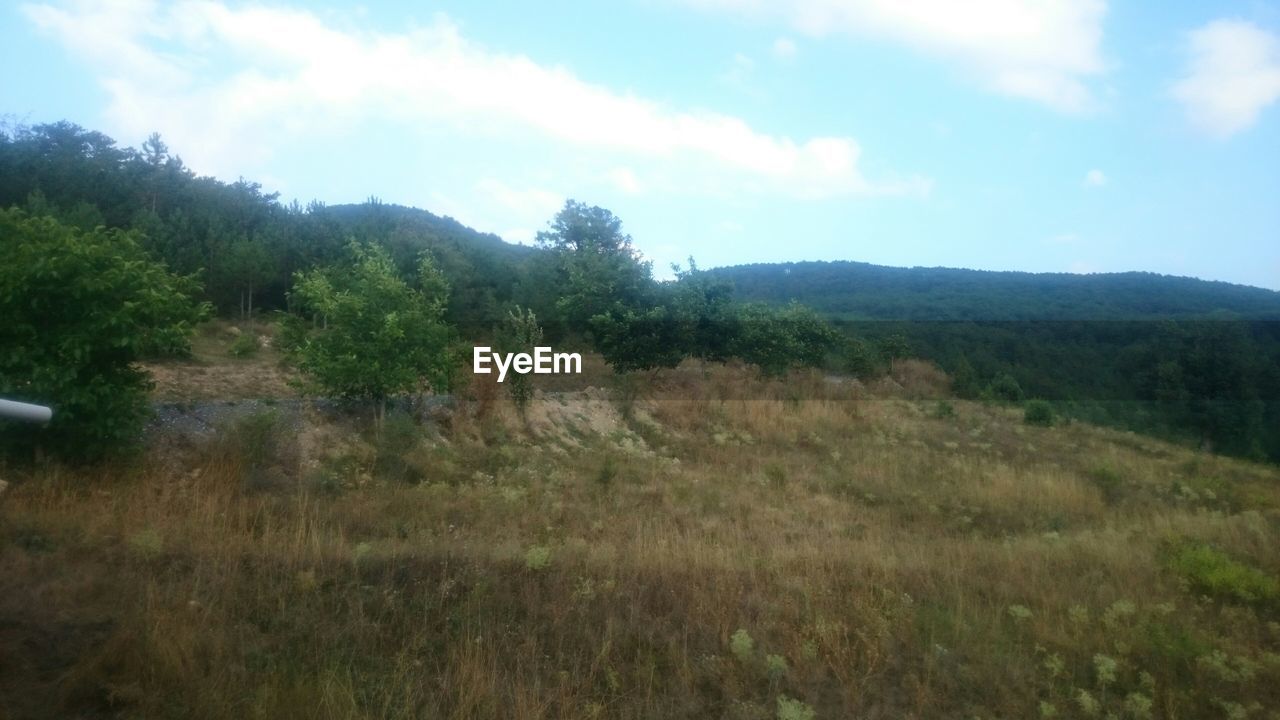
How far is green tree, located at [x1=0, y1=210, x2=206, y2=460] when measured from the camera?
7.70m

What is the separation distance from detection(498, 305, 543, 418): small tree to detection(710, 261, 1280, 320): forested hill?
846 cm

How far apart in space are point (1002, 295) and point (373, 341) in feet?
69.0

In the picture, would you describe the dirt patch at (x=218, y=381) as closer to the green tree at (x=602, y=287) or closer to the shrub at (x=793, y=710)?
the green tree at (x=602, y=287)

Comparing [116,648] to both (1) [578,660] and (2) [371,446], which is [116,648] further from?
(2) [371,446]

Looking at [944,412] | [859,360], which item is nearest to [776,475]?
[944,412]

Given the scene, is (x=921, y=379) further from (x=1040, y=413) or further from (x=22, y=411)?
(x=22, y=411)

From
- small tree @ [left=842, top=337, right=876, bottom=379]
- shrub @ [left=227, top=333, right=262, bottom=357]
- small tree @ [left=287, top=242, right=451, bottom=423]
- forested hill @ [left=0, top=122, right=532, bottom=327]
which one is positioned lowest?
small tree @ [left=842, top=337, right=876, bottom=379]

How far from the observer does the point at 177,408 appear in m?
11.6

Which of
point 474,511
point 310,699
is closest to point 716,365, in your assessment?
point 474,511

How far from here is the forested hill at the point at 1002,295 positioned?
21156 mm

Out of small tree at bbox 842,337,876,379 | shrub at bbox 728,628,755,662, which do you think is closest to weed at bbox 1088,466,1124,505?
shrub at bbox 728,628,755,662

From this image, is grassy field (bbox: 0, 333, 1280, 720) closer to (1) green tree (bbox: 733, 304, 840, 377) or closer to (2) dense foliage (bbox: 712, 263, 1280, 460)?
(2) dense foliage (bbox: 712, 263, 1280, 460)

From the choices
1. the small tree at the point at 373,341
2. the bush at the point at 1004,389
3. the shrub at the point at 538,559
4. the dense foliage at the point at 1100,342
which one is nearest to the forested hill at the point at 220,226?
the small tree at the point at 373,341

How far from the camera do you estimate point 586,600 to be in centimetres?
524
